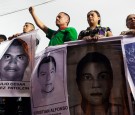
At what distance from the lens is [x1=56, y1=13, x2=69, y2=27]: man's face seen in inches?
162

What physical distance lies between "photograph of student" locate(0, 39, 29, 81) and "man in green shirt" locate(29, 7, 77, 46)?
0.30m

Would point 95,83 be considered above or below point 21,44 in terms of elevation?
below

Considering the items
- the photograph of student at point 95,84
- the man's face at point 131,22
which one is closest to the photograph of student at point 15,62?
the photograph of student at point 95,84

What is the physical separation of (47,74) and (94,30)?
2.03 ft

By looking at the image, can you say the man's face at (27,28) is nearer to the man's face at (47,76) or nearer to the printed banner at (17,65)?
the printed banner at (17,65)

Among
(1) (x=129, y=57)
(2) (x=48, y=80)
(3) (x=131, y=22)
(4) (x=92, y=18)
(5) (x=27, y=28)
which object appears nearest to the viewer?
(1) (x=129, y=57)

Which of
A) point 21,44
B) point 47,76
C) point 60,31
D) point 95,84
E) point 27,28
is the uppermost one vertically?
point 27,28

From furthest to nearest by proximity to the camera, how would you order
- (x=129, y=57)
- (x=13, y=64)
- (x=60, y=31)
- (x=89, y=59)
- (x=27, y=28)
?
(x=27, y=28) < (x=60, y=31) < (x=13, y=64) < (x=89, y=59) < (x=129, y=57)

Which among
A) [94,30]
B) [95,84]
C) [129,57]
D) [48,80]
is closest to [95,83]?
[95,84]

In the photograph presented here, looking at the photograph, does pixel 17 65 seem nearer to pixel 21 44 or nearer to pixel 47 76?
pixel 21 44

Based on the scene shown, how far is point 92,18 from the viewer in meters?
3.81

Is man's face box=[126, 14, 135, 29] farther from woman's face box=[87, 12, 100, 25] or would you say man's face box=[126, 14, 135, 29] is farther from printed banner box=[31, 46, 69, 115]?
printed banner box=[31, 46, 69, 115]

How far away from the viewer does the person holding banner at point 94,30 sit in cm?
360

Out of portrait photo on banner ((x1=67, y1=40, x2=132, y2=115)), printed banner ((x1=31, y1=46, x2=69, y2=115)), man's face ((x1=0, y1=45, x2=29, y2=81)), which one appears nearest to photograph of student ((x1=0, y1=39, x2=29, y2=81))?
man's face ((x1=0, y1=45, x2=29, y2=81))
